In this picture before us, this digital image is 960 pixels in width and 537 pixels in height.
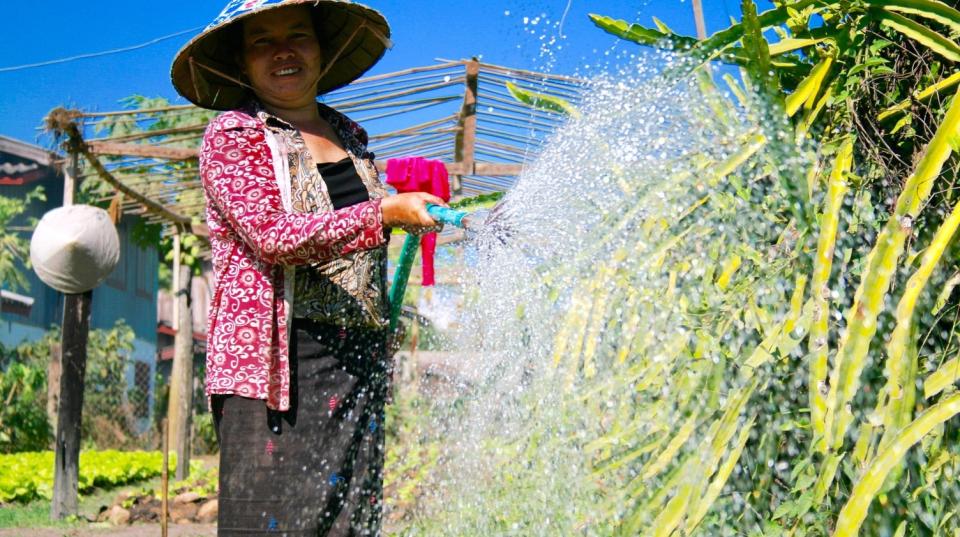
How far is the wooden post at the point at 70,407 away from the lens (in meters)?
6.95

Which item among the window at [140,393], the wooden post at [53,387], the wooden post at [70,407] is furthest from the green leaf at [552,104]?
the window at [140,393]

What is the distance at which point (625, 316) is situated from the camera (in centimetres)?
251

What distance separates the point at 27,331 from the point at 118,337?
6.05ft

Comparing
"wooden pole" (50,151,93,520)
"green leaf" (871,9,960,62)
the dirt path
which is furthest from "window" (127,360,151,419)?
"green leaf" (871,9,960,62)

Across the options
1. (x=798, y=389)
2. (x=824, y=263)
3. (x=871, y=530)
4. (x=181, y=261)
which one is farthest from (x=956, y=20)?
(x=181, y=261)

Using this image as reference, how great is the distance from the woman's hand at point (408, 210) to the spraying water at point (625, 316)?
0.28 meters

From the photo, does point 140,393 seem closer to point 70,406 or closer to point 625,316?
point 70,406

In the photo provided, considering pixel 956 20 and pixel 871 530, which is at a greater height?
pixel 956 20

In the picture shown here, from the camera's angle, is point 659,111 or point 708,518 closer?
point 708,518

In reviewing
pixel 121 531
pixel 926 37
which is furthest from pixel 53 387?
pixel 926 37

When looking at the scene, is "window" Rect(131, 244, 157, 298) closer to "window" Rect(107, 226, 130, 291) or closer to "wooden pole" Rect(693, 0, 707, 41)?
"window" Rect(107, 226, 130, 291)

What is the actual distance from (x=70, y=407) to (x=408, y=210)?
18.4 feet

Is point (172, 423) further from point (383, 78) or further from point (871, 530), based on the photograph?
point (871, 530)

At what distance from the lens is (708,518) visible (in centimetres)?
225
